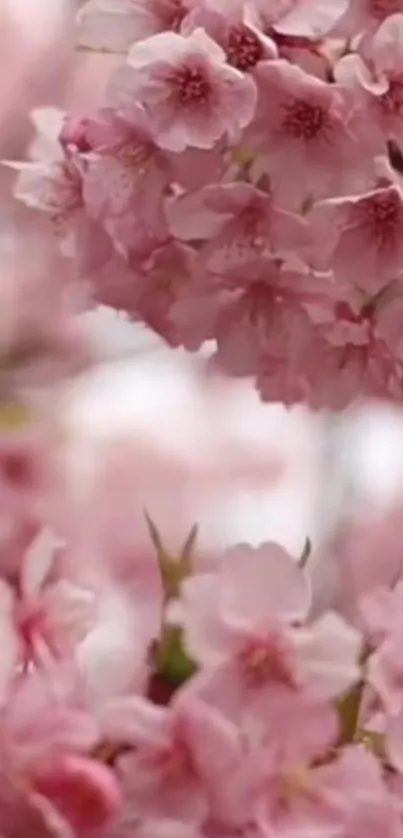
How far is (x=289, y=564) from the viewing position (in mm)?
398

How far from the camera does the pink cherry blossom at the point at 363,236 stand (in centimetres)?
43

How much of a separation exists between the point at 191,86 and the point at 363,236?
0.07 metres

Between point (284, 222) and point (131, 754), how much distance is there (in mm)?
166

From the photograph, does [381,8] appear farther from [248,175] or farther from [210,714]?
[210,714]

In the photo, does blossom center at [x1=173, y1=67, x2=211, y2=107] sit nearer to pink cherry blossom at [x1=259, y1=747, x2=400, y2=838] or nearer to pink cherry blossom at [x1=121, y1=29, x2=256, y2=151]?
pink cherry blossom at [x1=121, y1=29, x2=256, y2=151]

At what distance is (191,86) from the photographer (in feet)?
1.36

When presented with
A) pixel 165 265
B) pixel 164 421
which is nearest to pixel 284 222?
pixel 165 265

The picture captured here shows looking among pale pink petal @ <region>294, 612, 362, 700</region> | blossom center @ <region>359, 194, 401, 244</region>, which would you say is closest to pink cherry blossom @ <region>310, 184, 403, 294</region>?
blossom center @ <region>359, 194, 401, 244</region>

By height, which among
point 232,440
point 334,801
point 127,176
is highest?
point 127,176

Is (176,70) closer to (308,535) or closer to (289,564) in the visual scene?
(289,564)

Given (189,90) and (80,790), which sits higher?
(189,90)

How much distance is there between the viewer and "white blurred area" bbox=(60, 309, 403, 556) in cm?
64

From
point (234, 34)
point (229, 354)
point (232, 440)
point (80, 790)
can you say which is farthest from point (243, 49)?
point (232, 440)

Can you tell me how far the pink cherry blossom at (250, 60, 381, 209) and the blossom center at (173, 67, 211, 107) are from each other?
2 centimetres
